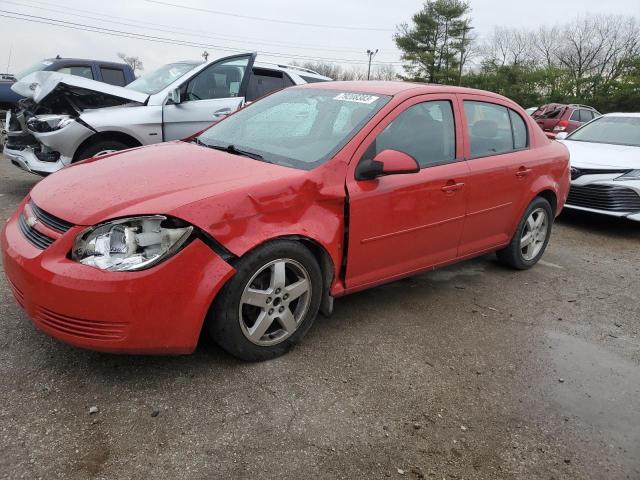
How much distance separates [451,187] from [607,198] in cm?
397

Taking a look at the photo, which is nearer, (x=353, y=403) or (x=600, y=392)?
(x=353, y=403)

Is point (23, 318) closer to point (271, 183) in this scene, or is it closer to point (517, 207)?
point (271, 183)

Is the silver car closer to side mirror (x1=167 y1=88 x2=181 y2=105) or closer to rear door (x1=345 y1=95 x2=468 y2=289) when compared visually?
side mirror (x1=167 y1=88 x2=181 y2=105)

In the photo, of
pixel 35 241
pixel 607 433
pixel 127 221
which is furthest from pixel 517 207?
pixel 35 241

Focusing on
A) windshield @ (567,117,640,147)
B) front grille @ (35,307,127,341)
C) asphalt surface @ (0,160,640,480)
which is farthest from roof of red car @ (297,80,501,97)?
windshield @ (567,117,640,147)

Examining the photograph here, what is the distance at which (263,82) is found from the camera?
7535 millimetres

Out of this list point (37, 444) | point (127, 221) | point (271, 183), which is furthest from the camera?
point (271, 183)

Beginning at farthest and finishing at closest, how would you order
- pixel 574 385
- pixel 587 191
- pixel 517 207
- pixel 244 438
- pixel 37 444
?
pixel 587 191 → pixel 517 207 → pixel 574 385 → pixel 244 438 → pixel 37 444

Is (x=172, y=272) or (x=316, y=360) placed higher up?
(x=172, y=272)

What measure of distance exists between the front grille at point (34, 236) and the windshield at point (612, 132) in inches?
306

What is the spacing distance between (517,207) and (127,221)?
327cm

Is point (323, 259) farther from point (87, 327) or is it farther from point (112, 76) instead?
point (112, 76)

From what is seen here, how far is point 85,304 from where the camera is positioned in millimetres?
2449

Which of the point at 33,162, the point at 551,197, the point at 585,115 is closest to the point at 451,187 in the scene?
the point at 551,197
